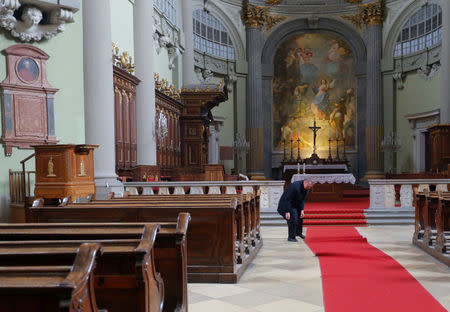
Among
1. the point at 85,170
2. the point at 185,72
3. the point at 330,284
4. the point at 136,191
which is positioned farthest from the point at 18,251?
the point at 185,72

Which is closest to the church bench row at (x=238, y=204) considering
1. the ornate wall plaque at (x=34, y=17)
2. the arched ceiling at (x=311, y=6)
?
the ornate wall plaque at (x=34, y=17)

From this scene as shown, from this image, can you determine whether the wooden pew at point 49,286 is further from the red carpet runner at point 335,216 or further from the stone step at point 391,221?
the stone step at point 391,221

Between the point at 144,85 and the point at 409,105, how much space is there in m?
14.3

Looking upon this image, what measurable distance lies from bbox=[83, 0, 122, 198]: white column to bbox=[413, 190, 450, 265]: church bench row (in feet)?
19.6

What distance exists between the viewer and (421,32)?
2153 centimetres

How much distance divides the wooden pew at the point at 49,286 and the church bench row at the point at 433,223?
17.3ft

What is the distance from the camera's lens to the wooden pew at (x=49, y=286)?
1.76 m

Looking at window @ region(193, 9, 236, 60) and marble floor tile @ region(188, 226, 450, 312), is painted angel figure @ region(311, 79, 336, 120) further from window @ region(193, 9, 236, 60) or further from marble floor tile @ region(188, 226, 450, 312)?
marble floor tile @ region(188, 226, 450, 312)

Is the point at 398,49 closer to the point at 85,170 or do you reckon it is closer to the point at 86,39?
the point at 86,39

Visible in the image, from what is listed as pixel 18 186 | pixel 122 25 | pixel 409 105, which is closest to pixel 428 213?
pixel 18 186

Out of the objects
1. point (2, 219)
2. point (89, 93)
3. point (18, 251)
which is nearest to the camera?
point (18, 251)

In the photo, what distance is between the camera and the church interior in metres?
3.57

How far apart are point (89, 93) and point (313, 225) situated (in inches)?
229

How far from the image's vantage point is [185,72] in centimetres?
1969
